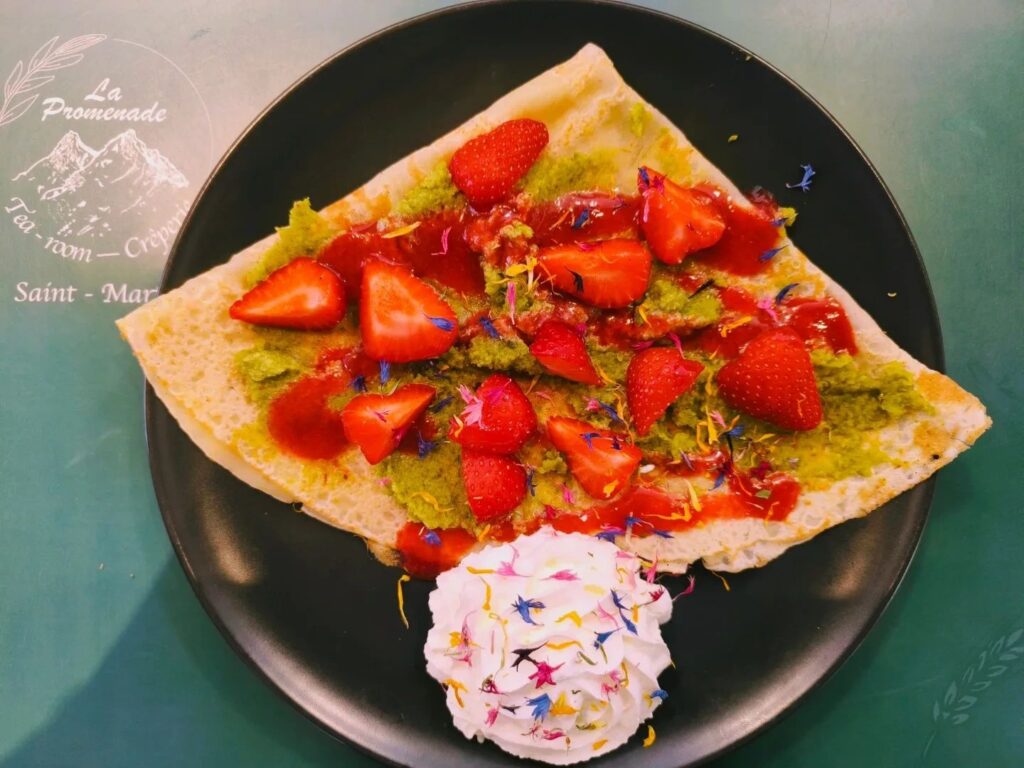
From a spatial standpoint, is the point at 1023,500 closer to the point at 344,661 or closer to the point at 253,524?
the point at 344,661

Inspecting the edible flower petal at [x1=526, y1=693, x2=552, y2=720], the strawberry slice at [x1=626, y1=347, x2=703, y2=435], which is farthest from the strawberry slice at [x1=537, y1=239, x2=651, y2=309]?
the edible flower petal at [x1=526, y1=693, x2=552, y2=720]

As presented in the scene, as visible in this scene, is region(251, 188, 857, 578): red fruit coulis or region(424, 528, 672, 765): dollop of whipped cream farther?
region(251, 188, 857, 578): red fruit coulis

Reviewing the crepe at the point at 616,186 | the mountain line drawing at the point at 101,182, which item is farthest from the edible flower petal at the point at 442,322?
the mountain line drawing at the point at 101,182

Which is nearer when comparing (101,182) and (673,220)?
(673,220)

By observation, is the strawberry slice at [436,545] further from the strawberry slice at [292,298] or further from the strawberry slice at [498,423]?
the strawberry slice at [292,298]

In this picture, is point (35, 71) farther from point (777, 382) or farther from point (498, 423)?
point (777, 382)

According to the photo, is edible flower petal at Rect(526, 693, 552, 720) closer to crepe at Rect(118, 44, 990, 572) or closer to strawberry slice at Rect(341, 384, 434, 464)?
crepe at Rect(118, 44, 990, 572)

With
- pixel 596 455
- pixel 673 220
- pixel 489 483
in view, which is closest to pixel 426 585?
pixel 489 483

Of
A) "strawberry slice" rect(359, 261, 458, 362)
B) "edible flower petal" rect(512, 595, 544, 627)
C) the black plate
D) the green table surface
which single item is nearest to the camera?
"edible flower petal" rect(512, 595, 544, 627)
